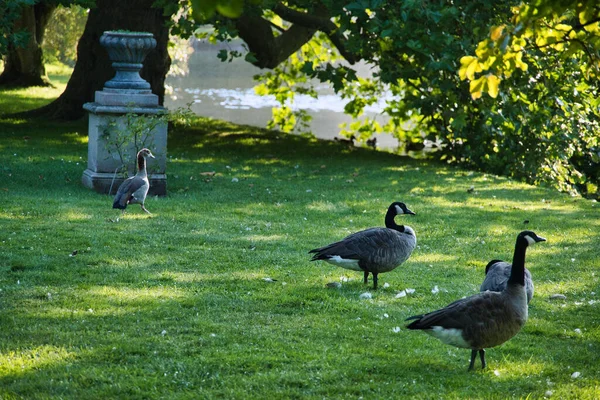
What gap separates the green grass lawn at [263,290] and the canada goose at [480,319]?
31cm

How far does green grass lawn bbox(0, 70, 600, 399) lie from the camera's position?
19.5ft

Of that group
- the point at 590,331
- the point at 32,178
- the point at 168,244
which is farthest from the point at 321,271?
the point at 32,178

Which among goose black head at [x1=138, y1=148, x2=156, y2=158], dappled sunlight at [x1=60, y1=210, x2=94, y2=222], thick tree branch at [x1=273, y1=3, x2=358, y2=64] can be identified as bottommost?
dappled sunlight at [x1=60, y1=210, x2=94, y2=222]

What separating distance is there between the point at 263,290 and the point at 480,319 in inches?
112

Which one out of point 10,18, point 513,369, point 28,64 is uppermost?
point 10,18

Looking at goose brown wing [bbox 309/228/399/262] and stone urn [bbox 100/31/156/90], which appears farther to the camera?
stone urn [bbox 100/31/156/90]

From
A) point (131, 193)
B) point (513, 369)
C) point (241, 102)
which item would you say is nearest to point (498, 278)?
point (513, 369)

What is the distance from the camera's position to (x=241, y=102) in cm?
4081

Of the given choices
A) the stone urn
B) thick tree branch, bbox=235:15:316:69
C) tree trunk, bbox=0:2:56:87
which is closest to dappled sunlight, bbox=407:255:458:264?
the stone urn

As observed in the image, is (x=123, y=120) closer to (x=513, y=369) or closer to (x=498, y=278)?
(x=498, y=278)

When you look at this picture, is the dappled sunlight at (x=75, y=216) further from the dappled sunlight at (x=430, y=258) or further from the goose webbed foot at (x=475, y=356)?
the goose webbed foot at (x=475, y=356)

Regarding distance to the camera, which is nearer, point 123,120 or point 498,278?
point 498,278

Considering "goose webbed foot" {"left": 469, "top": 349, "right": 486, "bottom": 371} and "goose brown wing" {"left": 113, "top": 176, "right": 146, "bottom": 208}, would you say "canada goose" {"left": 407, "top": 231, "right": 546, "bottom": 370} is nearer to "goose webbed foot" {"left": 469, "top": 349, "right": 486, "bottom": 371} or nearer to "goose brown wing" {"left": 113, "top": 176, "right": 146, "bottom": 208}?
"goose webbed foot" {"left": 469, "top": 349, "right": 486, "bottom": 371}

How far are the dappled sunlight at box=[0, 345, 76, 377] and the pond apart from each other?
17141mm
